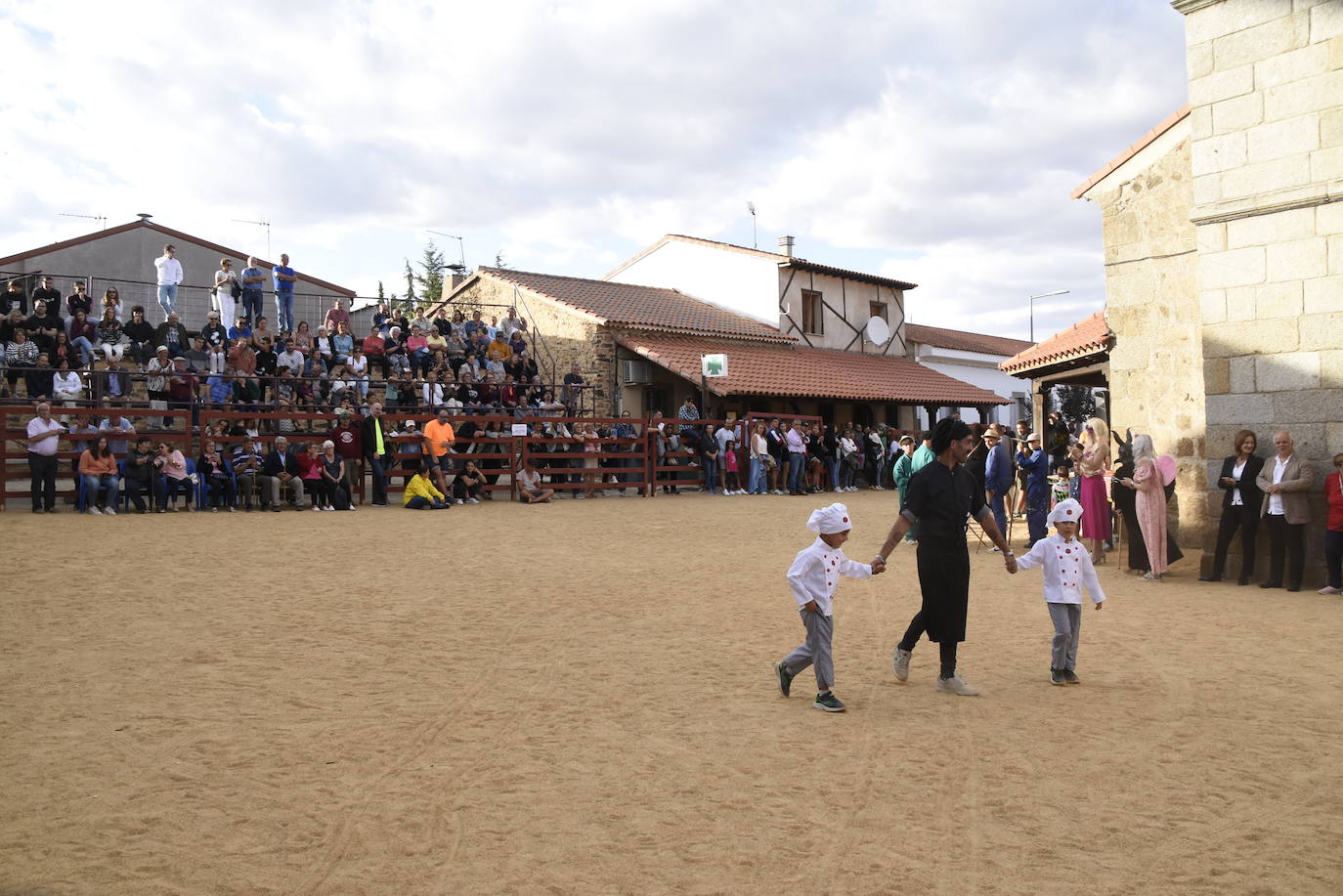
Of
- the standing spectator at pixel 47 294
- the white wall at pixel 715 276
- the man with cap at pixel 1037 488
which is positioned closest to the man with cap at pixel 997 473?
the man with cap at pixel 1037 488

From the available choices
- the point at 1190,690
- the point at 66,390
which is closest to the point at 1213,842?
the point at 1190,690

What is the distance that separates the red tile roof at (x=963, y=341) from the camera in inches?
1544

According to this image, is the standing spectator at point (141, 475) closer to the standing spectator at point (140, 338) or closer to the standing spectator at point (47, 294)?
the standing spectator at point (140, 338)

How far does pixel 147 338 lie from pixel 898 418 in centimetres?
2211

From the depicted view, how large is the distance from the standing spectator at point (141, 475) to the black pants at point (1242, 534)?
1394cm

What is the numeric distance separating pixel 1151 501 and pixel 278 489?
1235cm

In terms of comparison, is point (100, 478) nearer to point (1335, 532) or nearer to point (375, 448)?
point (375, 448)

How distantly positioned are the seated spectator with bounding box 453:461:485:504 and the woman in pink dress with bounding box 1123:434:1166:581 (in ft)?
36.5

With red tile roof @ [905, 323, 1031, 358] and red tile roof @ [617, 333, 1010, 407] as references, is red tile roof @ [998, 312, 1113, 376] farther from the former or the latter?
red tile roof @ [905, 323, 1031, 358]

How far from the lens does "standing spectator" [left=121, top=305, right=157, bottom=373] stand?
58.4 ft

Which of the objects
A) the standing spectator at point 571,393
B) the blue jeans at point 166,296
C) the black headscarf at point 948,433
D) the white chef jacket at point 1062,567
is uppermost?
the blue jeans at point 166,296

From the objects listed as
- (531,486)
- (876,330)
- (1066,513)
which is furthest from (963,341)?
(1066,513)

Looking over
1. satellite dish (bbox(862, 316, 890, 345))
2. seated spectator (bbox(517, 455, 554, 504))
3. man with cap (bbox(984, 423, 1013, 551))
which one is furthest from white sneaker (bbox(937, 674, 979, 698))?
satellite dish (bbox(862, 316, 890, 345))

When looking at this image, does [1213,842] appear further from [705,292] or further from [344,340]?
[705,292]
